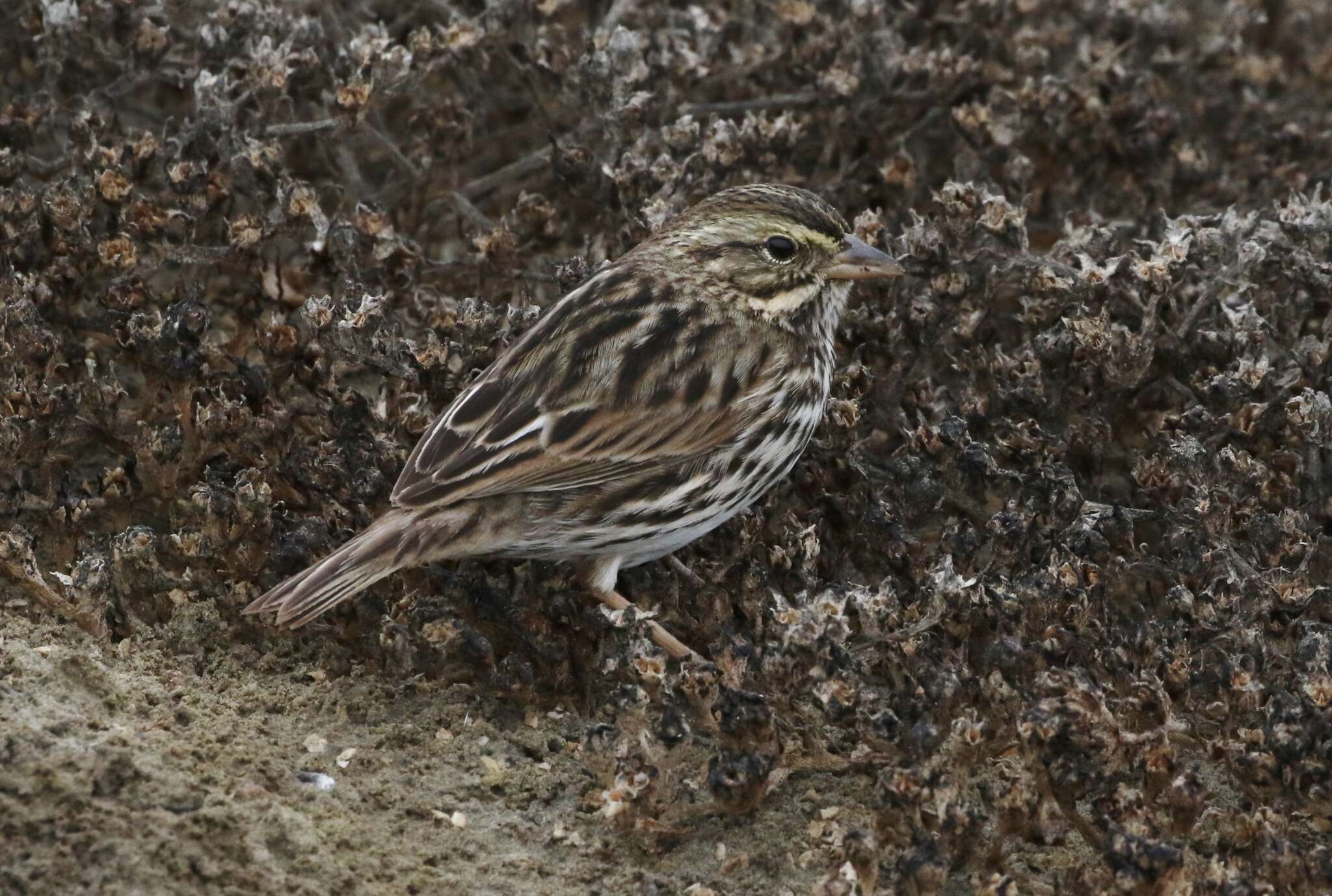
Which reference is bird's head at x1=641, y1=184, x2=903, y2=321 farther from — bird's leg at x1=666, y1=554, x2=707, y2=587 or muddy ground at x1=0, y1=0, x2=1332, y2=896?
bird's leg at x1=666, y1=554, x2=707, y2=587

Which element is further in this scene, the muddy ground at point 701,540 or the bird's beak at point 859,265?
the bird's beak at point 859,265

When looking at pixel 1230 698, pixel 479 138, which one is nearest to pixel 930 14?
pixel 479 138

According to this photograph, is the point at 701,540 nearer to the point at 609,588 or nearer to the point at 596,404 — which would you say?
the point at 609,588

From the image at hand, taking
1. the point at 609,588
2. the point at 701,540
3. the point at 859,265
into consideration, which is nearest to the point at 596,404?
the point at 609,588

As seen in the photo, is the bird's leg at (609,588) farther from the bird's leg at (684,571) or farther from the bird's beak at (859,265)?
the bird's beak at (859,265)

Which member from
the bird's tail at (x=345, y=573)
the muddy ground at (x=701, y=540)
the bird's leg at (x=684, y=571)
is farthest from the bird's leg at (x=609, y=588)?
the bird's tail at (x=345, y=573)

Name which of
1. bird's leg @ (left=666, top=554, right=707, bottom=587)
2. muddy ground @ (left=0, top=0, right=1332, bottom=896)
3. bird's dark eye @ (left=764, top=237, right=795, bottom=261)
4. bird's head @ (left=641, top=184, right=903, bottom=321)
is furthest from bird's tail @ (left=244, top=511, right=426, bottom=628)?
bird's dark eye @ (left=764, top=237, right=795, bottom=261)
